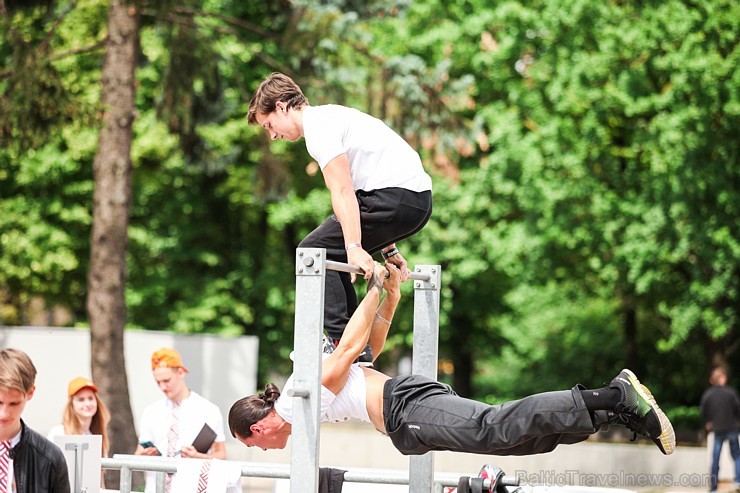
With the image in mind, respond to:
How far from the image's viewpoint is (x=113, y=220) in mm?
14578

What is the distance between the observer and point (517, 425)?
4.67 meters

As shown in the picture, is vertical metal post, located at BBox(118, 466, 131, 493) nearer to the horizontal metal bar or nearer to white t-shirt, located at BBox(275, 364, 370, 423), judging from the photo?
the horizontal metal bar

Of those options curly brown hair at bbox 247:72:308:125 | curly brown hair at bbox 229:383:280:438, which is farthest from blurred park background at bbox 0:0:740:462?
curly brown hair at bbox 247:72:308:125

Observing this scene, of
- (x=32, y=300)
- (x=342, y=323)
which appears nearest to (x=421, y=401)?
(x=342, y=323)

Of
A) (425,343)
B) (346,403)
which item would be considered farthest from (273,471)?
(425,343)

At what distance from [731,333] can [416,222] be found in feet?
64.2

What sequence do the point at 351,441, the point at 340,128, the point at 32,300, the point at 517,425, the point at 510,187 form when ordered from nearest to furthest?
the point at 517,425, the point at 340,128, the point at 351,441, the point at 510,187, the point at 32,300

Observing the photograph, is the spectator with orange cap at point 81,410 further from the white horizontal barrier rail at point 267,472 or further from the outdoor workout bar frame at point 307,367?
the outdoor workout bar frame at point 307,367

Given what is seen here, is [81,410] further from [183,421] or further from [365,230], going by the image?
[365,230]

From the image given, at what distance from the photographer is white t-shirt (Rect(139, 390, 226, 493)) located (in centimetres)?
774

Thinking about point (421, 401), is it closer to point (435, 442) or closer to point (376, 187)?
point (435, 442)

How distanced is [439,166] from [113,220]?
277 inches

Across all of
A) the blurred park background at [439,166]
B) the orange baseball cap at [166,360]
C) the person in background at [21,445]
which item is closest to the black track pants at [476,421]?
the person in background at [21,445]

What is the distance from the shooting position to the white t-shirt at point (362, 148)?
16.3 ft
